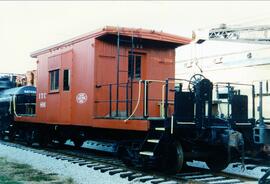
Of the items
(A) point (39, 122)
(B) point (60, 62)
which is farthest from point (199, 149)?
(A) point (39, 122)

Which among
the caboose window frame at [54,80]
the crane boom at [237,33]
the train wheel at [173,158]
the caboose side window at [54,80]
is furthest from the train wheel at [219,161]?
the crane boom at [237,33]

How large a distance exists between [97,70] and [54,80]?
9.86 ft

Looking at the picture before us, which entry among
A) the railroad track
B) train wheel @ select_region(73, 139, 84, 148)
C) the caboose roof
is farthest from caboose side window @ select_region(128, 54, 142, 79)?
train wheel @ select_region(73, 139, 84, 148)

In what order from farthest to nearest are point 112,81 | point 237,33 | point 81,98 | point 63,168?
point 237,33, point 81,98, point 112,81, point 63,168

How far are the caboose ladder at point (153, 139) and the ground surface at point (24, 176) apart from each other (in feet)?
5.94

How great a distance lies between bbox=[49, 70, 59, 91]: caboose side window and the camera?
13289mm

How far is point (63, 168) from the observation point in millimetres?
9703

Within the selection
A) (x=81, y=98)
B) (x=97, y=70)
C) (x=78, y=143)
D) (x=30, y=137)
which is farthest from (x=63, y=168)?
(x=30, y=137)

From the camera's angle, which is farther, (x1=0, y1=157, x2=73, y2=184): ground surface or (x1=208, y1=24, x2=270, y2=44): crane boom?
(x1=208, y1=24, x2=270, y2=44): crane boom

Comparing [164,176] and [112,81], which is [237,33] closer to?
[112,81]

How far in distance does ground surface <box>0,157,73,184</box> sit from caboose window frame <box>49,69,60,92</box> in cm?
371

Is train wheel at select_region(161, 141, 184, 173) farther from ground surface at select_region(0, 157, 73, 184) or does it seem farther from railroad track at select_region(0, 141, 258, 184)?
ground surface at select_region(0, 157, 73, 184)

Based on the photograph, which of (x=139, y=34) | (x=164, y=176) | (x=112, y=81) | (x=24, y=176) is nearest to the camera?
(x=24, y=176)

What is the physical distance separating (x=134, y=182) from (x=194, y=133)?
1.97 metres
